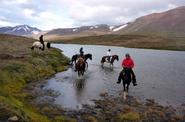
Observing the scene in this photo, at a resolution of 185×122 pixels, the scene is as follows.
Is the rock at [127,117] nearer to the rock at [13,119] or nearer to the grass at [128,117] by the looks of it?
the grass at [128,117]

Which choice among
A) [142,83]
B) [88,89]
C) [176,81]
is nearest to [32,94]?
[88,89]

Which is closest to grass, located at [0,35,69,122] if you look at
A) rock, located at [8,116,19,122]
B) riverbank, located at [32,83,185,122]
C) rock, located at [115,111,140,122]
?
rock, located at [8,116,19,122]

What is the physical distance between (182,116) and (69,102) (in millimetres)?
7390

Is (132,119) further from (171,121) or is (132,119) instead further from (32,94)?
(32,94)

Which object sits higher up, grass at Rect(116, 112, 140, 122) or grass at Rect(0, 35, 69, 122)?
grass at Rect(0, 35, 69, 122)

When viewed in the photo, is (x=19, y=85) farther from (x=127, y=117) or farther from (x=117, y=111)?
(x=127, y=117)

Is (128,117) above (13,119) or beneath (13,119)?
beneath

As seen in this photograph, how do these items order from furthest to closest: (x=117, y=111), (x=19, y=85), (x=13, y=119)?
(x=19, y=85) < (x=117, y=111) < (x=13, y=119)

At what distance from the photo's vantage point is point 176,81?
36438 millimetres

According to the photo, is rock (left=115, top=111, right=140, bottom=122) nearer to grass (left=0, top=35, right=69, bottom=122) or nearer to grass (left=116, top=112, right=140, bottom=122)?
grass (left=116, top=112, right=140, bottom=122)

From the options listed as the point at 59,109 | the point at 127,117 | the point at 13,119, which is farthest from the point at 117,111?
the point at 13,119

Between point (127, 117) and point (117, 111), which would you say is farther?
point (117, 111)

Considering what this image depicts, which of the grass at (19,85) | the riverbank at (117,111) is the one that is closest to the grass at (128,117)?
the riverbank at (117,111)

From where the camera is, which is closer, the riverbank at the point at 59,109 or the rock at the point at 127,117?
the riverbank at the point at 59,109
